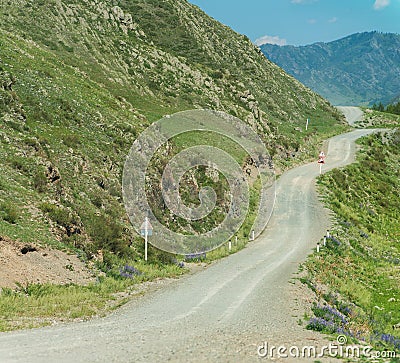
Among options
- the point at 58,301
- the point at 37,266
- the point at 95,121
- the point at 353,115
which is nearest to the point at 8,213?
the point at 37,266

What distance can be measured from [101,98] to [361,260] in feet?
80.9

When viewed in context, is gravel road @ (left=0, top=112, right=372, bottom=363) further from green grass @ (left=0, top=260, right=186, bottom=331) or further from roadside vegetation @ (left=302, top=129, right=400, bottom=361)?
roadside vegetation @ (left=302, top=129, right=400, bottom=361)

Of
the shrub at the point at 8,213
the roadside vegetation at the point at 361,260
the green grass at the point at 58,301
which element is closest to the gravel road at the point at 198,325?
the green grass at the point at 58,301

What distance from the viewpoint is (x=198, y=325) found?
1295cm

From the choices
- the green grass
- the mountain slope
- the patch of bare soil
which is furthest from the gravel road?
the mountain slope

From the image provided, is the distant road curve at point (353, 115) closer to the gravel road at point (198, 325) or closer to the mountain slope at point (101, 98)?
the mountain slope at point (101, 98)

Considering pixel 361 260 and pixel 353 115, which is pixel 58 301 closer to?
pixel 361 260

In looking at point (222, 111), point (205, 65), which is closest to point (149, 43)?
point (205, 65)

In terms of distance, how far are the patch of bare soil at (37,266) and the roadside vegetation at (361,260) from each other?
9.35m

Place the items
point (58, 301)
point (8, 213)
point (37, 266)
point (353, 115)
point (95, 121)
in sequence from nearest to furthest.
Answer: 1. point (58, 301)
2. point (37, 266)
3. point (8, 213)
4. point (95, 121)
5. point (353, 115)

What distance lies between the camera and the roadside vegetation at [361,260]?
16516 millimetres

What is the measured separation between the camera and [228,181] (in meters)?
38.0

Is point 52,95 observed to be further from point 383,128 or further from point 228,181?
point 383,128

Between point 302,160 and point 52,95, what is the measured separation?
39.1 m
